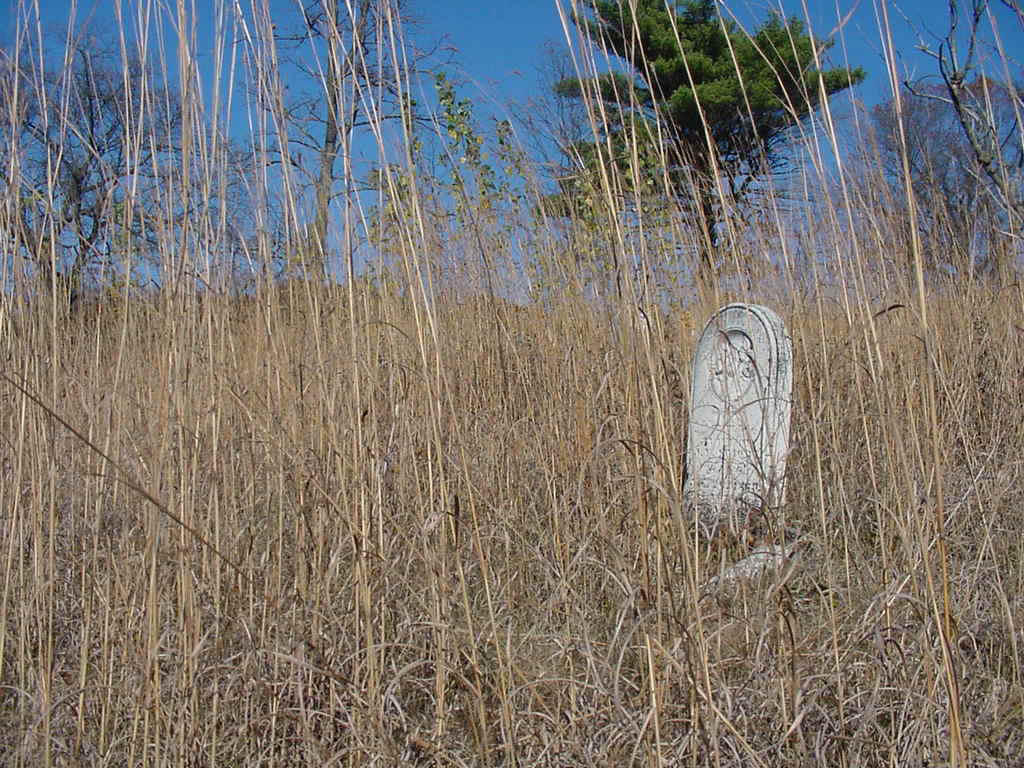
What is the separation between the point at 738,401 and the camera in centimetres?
193

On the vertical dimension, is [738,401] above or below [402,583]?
above

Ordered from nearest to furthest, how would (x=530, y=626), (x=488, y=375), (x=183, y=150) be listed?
(x=183, y=150) → (x=530, y=626) → (x=488, y=375)

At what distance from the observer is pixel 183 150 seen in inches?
45.6

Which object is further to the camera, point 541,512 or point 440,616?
point 541,512

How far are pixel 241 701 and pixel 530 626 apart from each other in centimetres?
61

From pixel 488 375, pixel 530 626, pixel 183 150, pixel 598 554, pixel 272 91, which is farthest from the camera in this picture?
pixel 488 375

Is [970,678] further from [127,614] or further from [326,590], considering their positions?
[127,614]

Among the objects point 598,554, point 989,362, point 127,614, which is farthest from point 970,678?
point 989,362

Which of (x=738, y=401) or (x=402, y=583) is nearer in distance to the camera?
(x=402, y=583)

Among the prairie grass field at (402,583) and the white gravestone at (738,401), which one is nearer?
the prairie grass field at (402,583)

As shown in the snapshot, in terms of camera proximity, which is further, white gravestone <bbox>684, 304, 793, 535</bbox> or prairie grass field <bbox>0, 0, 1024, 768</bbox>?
white gravestone <bbox>684, 304, 793, 535</bbox>

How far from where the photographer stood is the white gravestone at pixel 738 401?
2.01 metres

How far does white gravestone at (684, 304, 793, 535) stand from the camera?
2.01 meters

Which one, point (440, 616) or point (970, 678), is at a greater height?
point (440, 616)
